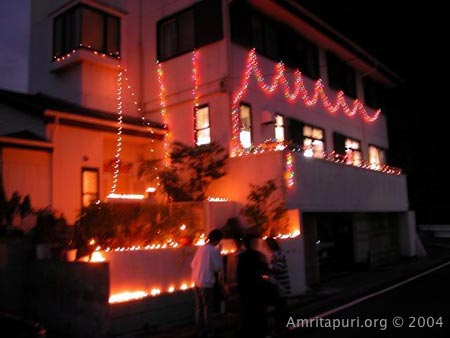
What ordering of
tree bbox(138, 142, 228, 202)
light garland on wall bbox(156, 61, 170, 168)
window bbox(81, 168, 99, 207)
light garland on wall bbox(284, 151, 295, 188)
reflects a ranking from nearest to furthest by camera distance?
tree bbox(138, 142, 228, 202) < light garland on wall bbox(284, 151, 295, 188) < window bbox(81, 168, 99, 207) < light garland on wall bbox(156, 61, 170, 168)

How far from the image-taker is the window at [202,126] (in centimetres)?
1490

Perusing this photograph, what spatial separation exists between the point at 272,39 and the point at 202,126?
433cm

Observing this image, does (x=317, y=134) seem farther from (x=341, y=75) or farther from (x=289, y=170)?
(x=289, y=170)

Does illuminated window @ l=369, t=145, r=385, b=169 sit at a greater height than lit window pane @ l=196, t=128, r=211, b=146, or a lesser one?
greater

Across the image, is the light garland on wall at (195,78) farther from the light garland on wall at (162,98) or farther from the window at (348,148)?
the window at (348,148)

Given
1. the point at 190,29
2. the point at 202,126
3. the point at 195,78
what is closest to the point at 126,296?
the point at 202,126

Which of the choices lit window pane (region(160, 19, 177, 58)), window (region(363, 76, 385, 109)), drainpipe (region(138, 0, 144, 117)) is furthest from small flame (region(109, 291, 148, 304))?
window (region(363, 76, 385, 109))

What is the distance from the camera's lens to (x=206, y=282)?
783 centimetres

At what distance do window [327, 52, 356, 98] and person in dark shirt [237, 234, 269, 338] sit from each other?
14.2 meters

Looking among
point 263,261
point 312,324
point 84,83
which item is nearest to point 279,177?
point 312,324

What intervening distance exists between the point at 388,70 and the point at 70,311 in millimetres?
20007

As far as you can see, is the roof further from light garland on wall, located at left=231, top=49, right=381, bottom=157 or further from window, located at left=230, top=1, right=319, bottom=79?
window, located at left=230, top=1, right=319, bottom=79

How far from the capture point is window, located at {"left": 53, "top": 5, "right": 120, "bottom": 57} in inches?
609

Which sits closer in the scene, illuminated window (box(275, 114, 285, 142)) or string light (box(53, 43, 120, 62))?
string light (box(53, 43, 120, 62))
